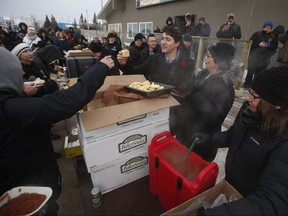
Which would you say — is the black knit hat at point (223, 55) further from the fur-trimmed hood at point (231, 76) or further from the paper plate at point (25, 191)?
the paper plate at point (25, 191)

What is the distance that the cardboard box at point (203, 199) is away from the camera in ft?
2.97

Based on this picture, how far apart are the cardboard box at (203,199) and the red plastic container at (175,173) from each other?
0.09ft

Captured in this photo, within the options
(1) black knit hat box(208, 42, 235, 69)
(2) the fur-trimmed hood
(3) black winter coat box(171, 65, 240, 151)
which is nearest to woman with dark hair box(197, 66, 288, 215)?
(3) black winter coat box(171, 65, 240, 151)

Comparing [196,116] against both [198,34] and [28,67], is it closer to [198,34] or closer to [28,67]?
[28,67]

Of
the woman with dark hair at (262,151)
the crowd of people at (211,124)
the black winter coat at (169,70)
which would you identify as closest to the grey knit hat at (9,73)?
the crowd of people at (211,124)

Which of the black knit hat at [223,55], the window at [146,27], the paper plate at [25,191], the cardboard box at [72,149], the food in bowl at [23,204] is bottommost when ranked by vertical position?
the cardboard box at [72,149]

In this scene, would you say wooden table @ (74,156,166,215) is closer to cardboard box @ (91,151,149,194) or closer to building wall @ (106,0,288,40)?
cardboard box @ (91,151,149,194)

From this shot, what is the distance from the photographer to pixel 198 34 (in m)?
6.44

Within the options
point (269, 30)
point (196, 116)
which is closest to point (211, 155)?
point (196, 116)

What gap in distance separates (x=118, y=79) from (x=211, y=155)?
4.32 feet

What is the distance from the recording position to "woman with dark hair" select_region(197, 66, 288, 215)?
75 cm

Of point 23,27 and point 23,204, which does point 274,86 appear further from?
point 23,27

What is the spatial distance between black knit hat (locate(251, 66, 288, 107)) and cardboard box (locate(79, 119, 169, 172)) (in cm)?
68

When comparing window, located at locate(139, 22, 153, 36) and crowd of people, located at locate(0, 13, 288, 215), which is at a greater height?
window, located at locate(139, 22, 153, 36)
